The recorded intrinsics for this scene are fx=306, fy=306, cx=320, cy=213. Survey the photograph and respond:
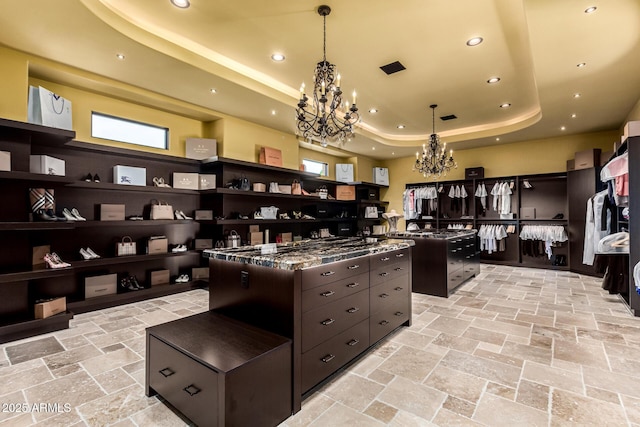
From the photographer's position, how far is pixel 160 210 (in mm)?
4719

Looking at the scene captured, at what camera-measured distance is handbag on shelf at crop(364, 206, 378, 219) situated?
355 inches

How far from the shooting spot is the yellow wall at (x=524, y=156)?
678cm

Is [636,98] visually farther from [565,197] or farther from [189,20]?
[189,20]

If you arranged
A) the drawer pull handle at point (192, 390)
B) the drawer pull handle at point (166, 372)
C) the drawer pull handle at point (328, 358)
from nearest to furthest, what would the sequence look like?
1. the drawer pull handle at point (192, 390)
2. the drawer pull handle at point (166, 372)
3. the drawer pull handle at point (328, 358)

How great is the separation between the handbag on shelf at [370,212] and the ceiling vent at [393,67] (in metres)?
4.98

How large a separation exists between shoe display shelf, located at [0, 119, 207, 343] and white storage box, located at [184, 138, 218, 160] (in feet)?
0.49

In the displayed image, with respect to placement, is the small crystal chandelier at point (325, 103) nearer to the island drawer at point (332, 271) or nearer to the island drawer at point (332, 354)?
the island drawer at point (332, 271)

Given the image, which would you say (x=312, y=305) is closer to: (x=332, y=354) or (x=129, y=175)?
(x=332, y=354)

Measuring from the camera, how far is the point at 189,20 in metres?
3.32

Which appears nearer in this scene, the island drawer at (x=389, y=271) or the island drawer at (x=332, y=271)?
the island drawer at (x=332, y=271)

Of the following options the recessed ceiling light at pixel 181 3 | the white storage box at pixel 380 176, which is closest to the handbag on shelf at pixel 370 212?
the white storage box at pixel 380 176

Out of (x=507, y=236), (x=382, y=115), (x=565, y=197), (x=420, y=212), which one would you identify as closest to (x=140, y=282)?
(x=382, y=115)

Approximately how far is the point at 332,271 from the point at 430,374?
1.16 metres

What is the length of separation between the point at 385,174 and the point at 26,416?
897 centimetres
